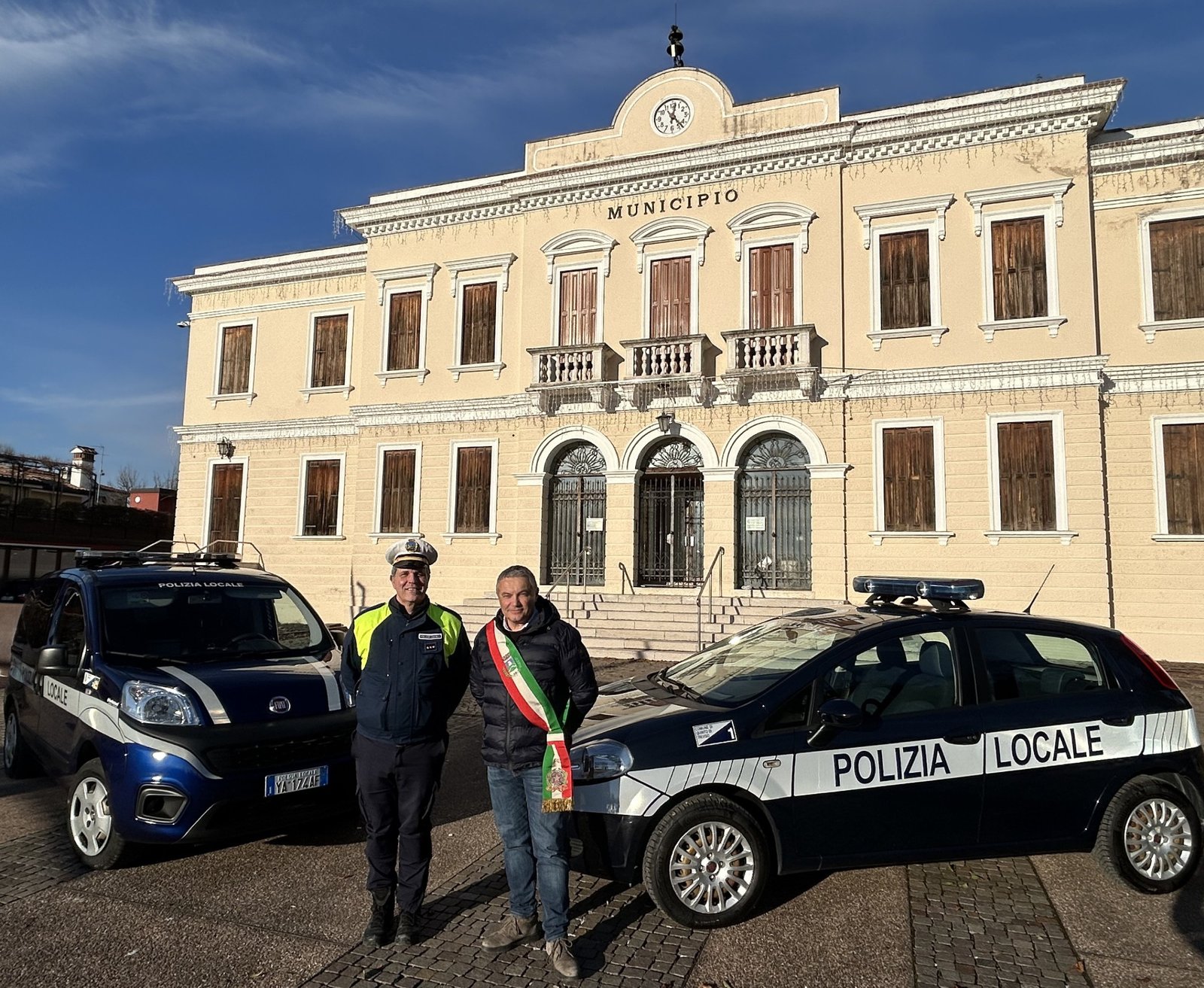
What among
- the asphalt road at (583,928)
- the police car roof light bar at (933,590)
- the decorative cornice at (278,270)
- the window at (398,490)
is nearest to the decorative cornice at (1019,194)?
the police car roof light bar at (933,590)

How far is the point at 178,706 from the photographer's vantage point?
16.1 ft

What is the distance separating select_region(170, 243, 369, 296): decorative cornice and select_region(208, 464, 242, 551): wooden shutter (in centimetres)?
499

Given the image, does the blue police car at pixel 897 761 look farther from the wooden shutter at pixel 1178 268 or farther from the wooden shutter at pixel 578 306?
the wooden shutter at pixel 578 306

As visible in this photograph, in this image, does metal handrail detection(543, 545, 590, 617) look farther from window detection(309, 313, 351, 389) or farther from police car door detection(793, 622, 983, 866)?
police car door detection(793, 622, 983, 866)

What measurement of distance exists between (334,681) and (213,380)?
19440 mm

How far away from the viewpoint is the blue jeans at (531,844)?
3787mm

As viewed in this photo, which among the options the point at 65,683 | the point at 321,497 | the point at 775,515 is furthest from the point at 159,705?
the point at 321,497

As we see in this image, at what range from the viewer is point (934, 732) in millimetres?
4617

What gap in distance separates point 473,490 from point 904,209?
10.7m

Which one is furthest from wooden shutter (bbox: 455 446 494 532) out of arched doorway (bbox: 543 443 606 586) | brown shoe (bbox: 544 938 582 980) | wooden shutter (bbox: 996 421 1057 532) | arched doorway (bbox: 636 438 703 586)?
brown shoe (bbox: 544 938 582 980)

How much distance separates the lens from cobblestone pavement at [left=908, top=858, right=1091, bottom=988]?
376cm

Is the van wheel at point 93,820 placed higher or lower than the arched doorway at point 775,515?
lower

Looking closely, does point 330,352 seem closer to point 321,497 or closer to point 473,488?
point 321,497

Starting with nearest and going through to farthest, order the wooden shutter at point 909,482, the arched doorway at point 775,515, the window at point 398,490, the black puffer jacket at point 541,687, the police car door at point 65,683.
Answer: the black puffer jacket at point 541,687, the police car door at point 65,683, the wooden shutter at point 909,482, the arched doorway at point 775,515, the window at point 398,490
